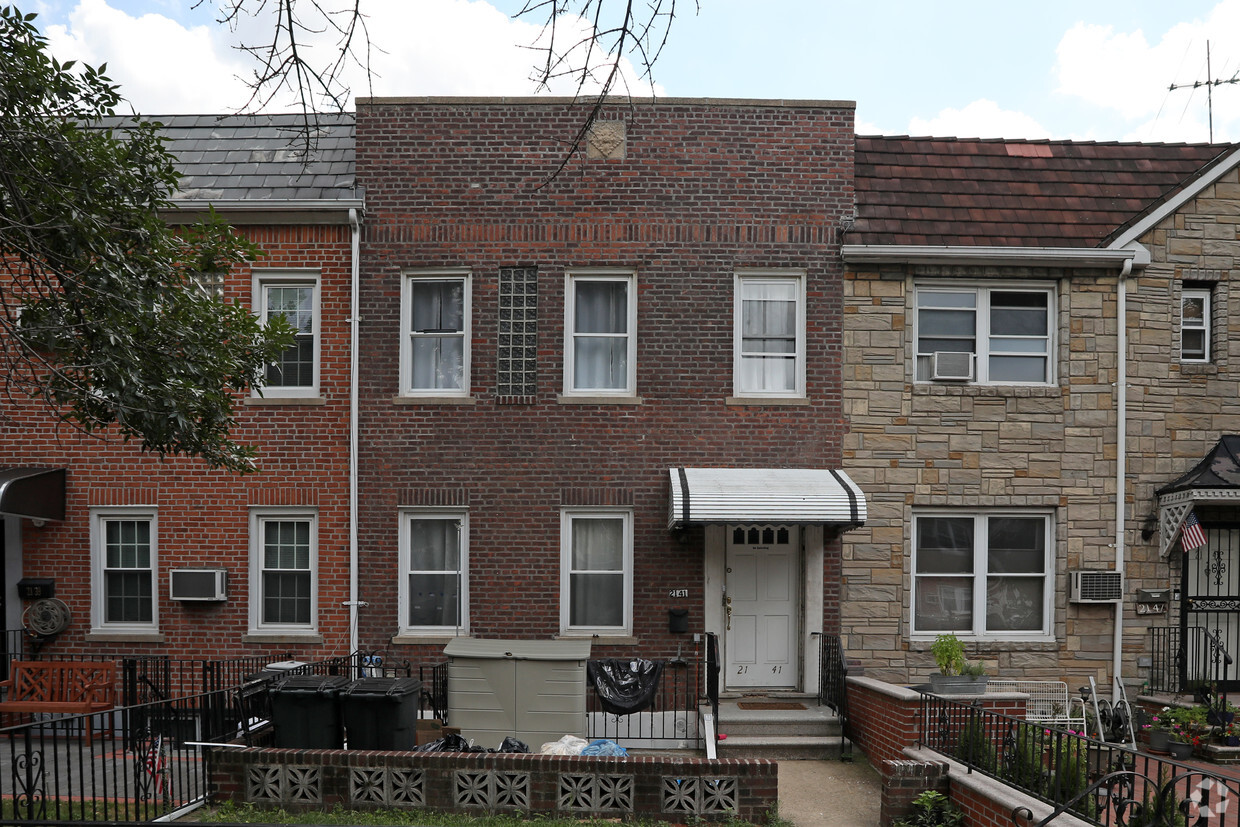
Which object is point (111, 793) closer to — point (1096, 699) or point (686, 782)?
point (686, 782)

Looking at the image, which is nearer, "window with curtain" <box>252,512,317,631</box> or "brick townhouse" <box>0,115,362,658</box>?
"brick townhouse" <box>0,115,362,658</box>

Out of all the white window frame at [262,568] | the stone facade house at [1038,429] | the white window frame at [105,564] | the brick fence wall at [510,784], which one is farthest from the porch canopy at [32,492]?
the stone facade house at [1038,429]

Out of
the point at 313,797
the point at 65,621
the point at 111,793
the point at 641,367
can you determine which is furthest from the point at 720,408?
the point at 65,621

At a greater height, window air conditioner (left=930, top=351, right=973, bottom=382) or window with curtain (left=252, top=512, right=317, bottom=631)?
window air conditioner (left=930, top=351, right=973, bottom=382)

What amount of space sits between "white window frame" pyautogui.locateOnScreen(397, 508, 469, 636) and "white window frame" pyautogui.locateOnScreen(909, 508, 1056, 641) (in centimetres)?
581

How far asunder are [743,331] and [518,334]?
9.80 feet

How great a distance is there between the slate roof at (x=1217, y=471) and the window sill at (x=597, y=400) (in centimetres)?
696

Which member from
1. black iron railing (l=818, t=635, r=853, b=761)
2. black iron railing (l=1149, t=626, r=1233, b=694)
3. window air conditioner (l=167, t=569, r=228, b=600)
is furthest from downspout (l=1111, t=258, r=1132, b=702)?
window air conditioner (l=167, t=569, r=228, b=600)

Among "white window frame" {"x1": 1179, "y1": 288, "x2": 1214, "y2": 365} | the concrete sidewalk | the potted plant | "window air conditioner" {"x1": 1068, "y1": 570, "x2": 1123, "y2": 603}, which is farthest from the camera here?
"white window frame" {"x1": 1179, "y1": 288, "x2": 1214, "y2": 365}

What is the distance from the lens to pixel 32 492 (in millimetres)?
12094

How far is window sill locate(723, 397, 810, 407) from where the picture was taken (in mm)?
12617

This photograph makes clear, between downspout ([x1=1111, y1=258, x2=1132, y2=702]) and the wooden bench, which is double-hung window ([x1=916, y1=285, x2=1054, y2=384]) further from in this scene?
the wooden bench

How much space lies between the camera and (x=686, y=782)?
852cm

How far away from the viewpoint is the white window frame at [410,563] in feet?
41.3
